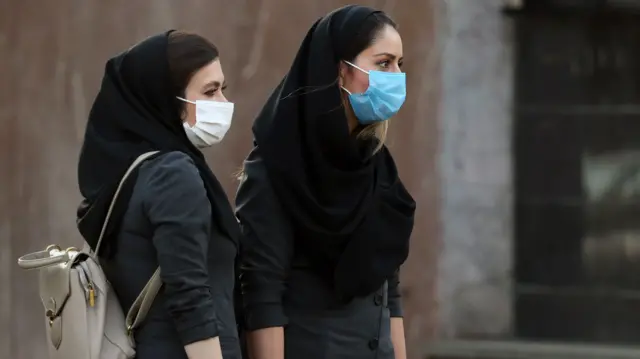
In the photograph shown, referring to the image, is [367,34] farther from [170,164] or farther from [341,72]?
[170,164]

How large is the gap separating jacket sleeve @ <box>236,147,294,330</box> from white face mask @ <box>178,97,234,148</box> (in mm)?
224

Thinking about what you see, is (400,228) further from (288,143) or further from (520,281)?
(520,281)

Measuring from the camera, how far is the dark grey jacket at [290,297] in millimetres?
3094

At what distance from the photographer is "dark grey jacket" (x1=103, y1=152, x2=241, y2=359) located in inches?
106

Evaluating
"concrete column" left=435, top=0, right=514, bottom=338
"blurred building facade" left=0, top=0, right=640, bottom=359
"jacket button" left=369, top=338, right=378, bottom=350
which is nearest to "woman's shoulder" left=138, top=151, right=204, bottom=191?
"jacket button" left=369, top=338, right=378, bottom=350

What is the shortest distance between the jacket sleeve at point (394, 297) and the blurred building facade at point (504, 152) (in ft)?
6.16

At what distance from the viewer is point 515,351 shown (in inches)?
211

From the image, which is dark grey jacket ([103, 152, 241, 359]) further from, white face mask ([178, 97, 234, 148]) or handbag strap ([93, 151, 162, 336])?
white face mask ([178, 97, 234, 148])

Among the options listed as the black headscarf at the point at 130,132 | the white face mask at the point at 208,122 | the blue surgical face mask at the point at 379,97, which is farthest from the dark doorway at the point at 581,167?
the black headscarf at the point at 130,132

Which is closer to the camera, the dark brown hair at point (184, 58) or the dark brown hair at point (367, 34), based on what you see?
the dark brown hair at point (184, 58)

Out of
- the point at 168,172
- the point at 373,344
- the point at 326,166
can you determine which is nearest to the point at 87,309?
the point at 168,172

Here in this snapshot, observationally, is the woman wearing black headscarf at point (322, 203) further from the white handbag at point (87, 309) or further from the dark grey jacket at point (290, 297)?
the white handbag at point (87, 309)

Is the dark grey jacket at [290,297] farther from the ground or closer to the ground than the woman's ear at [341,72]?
closer to the ground

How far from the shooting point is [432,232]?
538 centimetres
